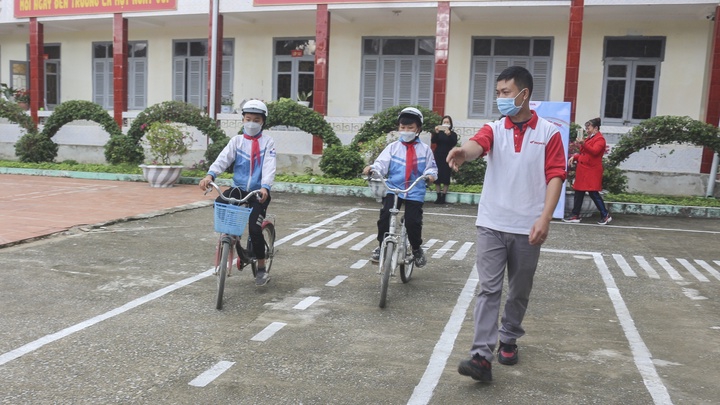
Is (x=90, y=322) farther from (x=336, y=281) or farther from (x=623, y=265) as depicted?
(x=623, y=265)

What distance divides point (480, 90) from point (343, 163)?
15.5 ft

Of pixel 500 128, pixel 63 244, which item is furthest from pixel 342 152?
pixel 500 128

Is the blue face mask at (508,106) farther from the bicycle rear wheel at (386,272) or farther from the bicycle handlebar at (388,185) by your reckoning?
the bicycle rear wheel at (386,272)

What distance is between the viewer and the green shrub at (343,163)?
1375 cm

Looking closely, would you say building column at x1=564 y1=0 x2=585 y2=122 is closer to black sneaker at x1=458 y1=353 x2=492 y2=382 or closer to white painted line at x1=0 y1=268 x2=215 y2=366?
white painted line at x1=0 y1=268 x2=215 y2=366

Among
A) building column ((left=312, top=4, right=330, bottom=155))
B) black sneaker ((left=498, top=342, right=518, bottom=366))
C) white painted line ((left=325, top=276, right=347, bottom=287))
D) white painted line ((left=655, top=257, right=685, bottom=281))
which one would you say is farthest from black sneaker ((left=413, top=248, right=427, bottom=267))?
building column ((left=312, top=4, right=330, bottom=155))

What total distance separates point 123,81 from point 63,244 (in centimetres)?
1118

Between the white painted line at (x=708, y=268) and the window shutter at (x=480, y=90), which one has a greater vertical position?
the window shutter at (x=480, y=90)

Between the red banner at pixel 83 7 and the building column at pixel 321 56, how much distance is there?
4.20m

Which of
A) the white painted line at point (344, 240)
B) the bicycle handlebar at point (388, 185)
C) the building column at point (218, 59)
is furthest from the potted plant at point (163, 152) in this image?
the bicycle handlebar at point (388, 185)

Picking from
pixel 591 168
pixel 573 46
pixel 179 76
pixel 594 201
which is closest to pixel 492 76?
pixel 573 46

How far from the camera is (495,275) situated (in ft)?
12.5

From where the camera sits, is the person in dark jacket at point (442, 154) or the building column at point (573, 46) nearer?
the person in dark jacket at point (442, 154)

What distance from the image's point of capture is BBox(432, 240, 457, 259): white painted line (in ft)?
24.5
